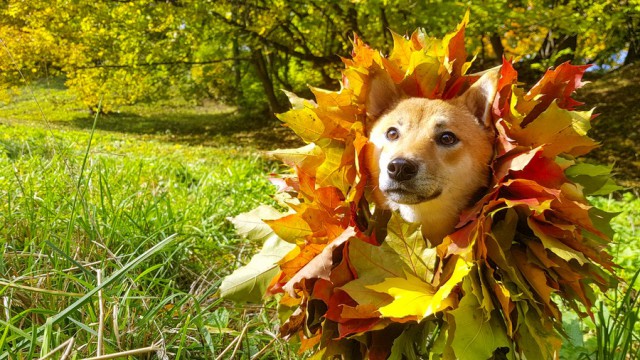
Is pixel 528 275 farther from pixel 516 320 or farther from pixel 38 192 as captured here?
pixel 38 192

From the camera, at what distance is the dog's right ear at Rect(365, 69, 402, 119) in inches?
62.9

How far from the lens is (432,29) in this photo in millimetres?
Answer: 8430

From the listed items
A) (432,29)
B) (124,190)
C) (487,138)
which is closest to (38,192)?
(124,190)

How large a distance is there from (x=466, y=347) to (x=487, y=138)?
0.63m

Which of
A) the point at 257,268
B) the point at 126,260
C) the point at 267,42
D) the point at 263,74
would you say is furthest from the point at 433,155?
the point at 263,74

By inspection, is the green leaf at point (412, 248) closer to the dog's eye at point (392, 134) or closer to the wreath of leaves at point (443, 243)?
the wreath of leaves at point (443, 243)

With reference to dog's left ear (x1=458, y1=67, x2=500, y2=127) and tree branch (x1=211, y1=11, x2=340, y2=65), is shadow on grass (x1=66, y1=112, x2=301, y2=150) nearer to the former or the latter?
tree branch (x1=211, y1=11, x2=340, y2=65)

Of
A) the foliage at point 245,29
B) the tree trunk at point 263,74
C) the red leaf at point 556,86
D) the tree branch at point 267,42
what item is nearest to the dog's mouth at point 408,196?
the red leaf at point 556,86

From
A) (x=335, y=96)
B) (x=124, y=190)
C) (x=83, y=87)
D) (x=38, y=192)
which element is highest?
(x=335, y=96)

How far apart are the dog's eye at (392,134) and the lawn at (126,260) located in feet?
2.59

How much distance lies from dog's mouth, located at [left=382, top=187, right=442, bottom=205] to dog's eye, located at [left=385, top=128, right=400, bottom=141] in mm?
190

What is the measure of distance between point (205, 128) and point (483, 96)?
58.3 ft

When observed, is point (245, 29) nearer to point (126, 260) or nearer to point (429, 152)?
point (126, 260)

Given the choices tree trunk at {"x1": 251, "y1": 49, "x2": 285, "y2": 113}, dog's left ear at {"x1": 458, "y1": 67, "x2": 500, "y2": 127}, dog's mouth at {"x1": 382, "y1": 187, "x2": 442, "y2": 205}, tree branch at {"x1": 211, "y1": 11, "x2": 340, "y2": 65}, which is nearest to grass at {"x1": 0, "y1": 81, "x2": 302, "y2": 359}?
dog's mouth at {"x1": 382, "y1": 187, "x2": 442, "y2": 205}
